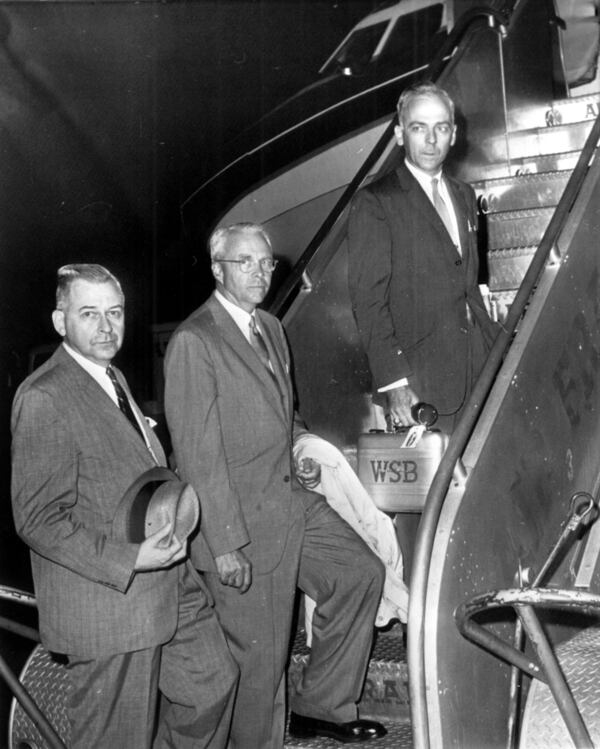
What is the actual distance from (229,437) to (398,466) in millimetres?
673

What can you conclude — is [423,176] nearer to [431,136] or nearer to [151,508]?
[431,136]

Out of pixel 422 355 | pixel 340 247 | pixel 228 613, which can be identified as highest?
pixel 340 247

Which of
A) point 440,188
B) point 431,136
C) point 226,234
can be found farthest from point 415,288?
point 226,234

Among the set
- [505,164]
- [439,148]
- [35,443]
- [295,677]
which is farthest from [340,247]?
[35,443]

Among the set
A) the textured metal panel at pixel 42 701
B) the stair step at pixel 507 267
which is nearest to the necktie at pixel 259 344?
the textured metal panel at pixel 42 701

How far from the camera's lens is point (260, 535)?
3.41 m

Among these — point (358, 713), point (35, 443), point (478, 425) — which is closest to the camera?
point (35, 443)

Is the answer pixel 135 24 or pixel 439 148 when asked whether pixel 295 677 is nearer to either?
pixel 439 148

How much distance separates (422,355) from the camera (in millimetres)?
3994

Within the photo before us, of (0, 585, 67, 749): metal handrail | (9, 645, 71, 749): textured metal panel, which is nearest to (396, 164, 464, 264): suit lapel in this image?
(0, 585, 67, 749): metal handrail

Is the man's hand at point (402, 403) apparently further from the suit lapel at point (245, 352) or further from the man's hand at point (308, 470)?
the suit lapel at point (245, 352)

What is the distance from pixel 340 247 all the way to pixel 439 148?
1104 mm

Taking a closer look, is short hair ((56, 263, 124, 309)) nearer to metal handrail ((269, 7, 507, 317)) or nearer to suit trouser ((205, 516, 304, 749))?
suit trouser ((205, 516, 304, 749))

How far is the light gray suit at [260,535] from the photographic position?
331cm
